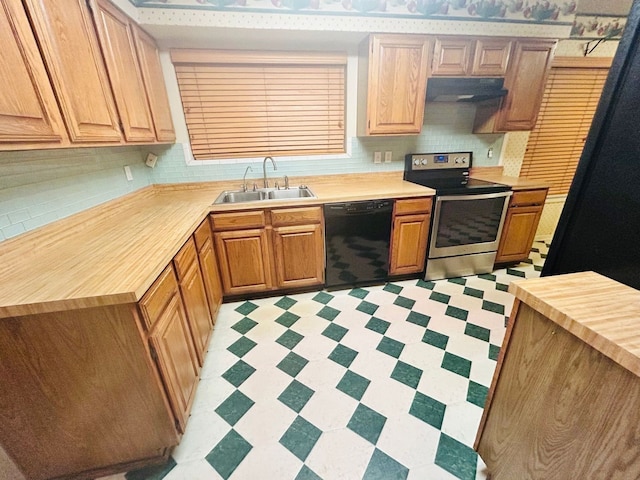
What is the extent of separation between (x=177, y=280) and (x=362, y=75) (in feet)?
7.71

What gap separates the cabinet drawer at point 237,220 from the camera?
202 centimetres

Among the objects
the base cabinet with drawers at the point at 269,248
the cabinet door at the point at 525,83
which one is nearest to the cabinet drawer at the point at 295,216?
the base cabinet with drawers at the point at 269,248

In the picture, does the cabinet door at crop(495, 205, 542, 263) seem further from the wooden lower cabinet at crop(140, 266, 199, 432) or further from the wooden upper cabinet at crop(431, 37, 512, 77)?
the wooden lower cabinet at crop(140, 266, 199, 432)

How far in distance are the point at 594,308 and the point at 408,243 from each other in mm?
1733

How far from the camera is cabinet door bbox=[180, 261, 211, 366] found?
1444 mm

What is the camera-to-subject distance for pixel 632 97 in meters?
0.75

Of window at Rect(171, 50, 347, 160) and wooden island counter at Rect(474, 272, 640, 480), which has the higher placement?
window at Rect(171, 50, 347, 160)

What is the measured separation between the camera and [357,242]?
2.30 metres

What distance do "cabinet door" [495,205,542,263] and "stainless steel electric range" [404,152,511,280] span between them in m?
0.12

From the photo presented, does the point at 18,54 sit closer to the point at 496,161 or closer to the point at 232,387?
the point at 232,387

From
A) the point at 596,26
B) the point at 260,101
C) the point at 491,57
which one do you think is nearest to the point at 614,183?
the point at 491,57

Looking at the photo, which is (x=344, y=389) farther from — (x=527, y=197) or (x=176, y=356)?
(x=527, y=197)

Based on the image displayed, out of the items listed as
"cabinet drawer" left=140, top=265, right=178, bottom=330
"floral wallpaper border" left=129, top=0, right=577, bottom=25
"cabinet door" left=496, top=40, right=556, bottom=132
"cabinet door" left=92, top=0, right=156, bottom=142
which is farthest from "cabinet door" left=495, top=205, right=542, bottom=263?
"cabinet door" left=92, top=0, right=156, bottom=142

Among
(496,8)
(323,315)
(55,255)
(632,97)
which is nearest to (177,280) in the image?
(55,255)
